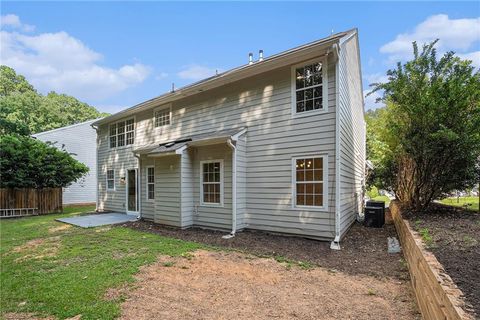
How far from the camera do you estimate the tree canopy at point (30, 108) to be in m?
24.7

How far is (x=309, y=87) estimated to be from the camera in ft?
24.5

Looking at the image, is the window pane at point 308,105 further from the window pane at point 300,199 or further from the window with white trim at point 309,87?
the window pane at point 300,199

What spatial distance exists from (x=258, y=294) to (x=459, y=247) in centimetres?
321

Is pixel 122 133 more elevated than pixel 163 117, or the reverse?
pixel 163 117

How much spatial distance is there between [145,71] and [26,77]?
1806 cm

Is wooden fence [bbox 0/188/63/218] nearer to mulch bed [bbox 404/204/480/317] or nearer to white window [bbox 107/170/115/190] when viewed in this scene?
white window [bbox 107/170/115/190]

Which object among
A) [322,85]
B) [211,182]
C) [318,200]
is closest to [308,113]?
[322,85]

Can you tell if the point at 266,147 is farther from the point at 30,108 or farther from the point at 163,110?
the point at 30,108

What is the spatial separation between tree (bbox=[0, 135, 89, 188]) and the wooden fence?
1.02 feet

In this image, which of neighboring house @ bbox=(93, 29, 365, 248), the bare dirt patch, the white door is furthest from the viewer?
the white door

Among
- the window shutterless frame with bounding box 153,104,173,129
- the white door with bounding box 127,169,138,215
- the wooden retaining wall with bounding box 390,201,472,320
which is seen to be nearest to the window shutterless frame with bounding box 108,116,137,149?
the white door with bounding box 127,169,138,215

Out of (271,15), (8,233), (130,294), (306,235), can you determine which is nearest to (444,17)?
(271,15)

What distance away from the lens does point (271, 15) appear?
37.7ft

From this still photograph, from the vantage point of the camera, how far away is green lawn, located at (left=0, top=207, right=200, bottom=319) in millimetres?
3658
